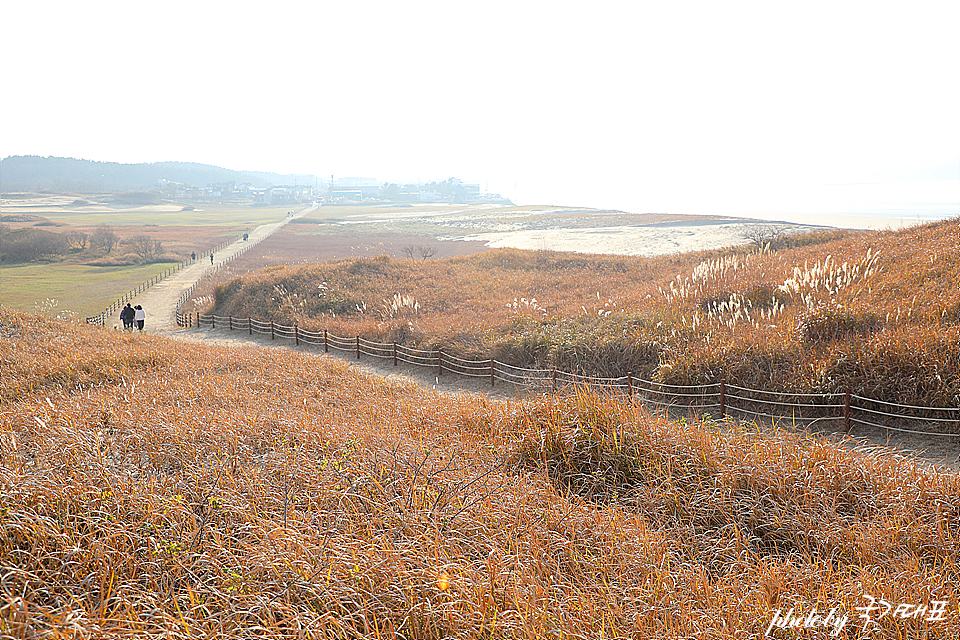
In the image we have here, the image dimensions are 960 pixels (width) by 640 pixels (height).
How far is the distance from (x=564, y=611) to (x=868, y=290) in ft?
39.0

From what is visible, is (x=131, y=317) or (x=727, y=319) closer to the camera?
(x=727, y=319)

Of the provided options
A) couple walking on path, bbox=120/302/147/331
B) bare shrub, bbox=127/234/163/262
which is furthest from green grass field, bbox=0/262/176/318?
couple walking on path, bbox=120/302/147/331

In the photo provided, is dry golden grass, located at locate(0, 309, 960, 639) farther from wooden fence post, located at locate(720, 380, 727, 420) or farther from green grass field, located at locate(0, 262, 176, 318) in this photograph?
green grass field, located at locate(0, 262, 176, 318)

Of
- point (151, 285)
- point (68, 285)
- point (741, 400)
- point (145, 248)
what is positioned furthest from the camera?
point (145, 248)

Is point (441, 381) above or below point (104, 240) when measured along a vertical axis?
below

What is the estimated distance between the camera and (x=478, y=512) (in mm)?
4473

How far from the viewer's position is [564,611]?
11.0ft

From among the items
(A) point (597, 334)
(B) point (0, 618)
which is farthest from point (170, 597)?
(A) point (597, 334)

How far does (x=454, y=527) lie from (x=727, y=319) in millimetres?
9551

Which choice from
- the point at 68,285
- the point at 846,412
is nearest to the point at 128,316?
the point at 846,412

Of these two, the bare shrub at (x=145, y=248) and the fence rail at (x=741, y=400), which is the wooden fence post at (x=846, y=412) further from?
the bare shrub at (x=145, y=248)

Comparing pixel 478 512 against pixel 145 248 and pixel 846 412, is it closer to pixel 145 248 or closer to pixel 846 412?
pixel 846 412

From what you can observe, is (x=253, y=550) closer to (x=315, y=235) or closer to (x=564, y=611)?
(x=564, y=611)

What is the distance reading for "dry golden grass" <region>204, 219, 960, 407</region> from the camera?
28.9 ft
